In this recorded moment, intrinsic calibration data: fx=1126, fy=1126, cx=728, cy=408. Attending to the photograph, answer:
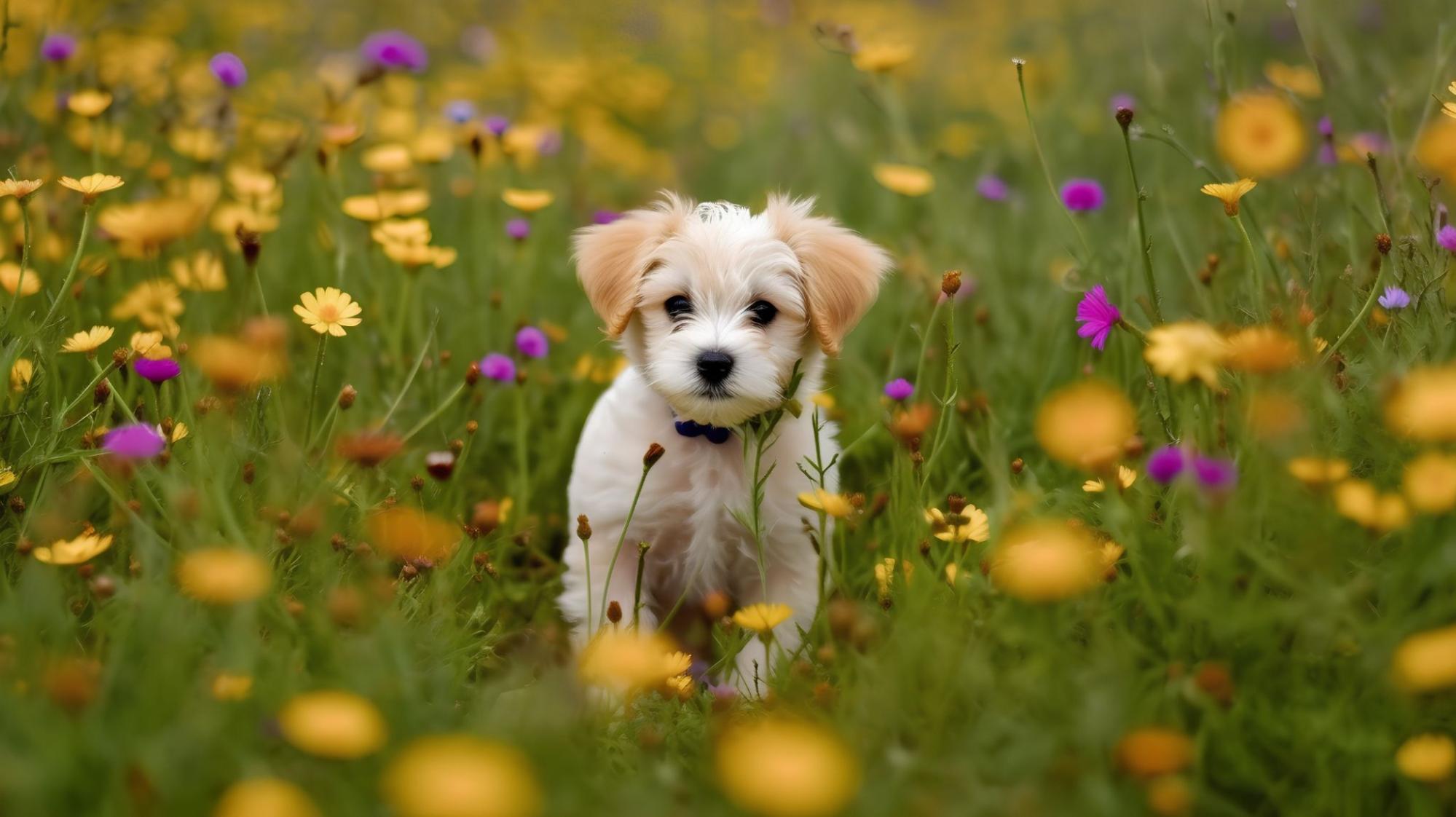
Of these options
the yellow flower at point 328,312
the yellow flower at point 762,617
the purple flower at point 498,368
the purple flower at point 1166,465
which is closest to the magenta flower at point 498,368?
the purple flower at point 498,368

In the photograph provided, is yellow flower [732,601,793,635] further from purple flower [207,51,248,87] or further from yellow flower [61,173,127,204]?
purple flower [207,51,248,87]

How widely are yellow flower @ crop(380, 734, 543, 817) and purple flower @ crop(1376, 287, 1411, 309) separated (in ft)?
6.35

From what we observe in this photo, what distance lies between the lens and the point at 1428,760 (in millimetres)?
1596

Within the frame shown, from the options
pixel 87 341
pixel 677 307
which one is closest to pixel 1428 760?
pixel 677 307

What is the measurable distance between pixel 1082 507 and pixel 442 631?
4.31 ft

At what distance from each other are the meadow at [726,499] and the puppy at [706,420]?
0.10 meters

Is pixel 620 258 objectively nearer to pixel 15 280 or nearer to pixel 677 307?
pixel 677 307

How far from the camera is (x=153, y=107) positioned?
385cm

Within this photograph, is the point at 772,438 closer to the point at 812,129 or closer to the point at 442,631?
the point at 442,631

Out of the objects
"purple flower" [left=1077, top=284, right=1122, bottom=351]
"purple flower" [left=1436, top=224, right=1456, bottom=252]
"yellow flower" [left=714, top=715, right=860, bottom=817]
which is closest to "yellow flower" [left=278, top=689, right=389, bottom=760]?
"yellow flower" [left=714, top=715, right=860, bottom=817]

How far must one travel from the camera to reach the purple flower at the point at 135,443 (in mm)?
1907

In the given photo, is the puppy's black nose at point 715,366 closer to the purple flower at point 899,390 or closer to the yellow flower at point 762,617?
the purple flower at point 899,390

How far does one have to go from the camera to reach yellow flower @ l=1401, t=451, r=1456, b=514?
1.66m

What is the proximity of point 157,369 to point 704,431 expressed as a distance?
1.18 metres
